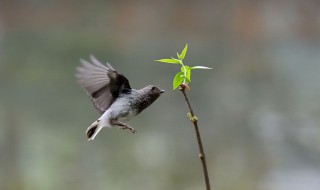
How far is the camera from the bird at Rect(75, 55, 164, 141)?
31.1 inches

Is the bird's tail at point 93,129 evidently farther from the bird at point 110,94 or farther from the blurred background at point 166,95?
the blurred background at point 166,95

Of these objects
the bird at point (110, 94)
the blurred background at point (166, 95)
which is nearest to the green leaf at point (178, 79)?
the bird at point (110, 94)

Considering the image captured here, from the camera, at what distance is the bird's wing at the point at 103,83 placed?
830 mm

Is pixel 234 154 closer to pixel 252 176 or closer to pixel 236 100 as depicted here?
pixel 252 176

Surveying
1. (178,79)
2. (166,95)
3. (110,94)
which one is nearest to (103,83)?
(110,94)

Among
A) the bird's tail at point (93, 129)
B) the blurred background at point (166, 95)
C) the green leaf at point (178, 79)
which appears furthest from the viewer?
the blurred background at point (166, 95)

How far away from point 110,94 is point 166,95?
11.6 feet

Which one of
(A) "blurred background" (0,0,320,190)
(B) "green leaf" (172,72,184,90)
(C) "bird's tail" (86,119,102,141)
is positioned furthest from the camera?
(A) "blurred background" (0,0,320,190)

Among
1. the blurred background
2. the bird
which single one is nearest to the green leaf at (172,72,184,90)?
the bird

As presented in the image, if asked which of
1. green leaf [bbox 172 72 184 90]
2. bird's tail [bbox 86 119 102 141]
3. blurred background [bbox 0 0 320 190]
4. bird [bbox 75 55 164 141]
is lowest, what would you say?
green leaf [bbox 172 72 184 90]

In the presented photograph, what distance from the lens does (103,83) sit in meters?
0.85

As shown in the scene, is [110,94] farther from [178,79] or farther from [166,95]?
[166,95]

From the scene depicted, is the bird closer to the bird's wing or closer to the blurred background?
the bird's wing

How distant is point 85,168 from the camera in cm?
330
